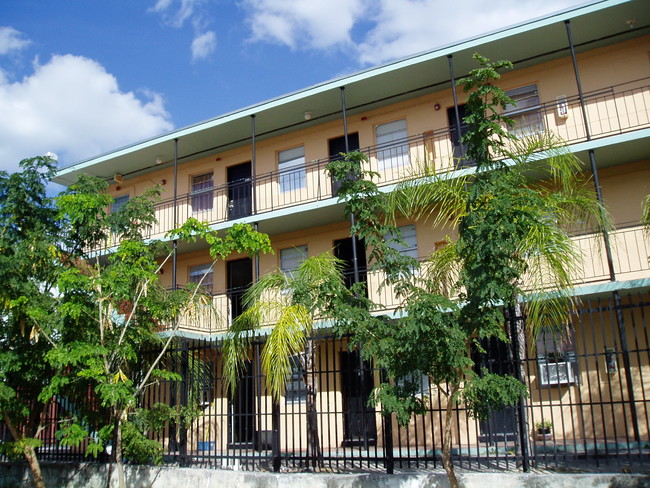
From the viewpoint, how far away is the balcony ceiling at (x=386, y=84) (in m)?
12.8

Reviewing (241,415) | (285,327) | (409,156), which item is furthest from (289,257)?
(285,327)

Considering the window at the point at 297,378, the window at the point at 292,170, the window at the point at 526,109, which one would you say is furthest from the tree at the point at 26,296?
the window at the point at 526,109

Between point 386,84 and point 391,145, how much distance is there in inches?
60.0

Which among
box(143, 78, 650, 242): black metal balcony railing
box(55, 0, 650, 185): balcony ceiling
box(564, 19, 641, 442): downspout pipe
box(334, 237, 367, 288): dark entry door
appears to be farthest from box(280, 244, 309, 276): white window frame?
box(564, 19, 641, 442): downspout pipe

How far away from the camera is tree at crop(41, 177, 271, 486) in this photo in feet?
31.0

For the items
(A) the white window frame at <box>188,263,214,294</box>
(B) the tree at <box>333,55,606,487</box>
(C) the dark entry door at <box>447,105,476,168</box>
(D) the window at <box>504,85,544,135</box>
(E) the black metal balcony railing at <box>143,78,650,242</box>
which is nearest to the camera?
(B) the tree at <box>333,55,606,487</box>

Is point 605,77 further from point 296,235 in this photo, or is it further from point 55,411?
point 55,411

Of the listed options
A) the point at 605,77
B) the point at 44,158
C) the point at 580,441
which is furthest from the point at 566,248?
the point at 44,158

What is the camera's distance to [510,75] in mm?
14828

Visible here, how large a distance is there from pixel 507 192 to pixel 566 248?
2.63m

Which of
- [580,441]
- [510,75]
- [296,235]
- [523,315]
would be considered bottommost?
[580,441]

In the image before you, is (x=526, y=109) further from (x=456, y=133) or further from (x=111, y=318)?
(x=111, y=318)

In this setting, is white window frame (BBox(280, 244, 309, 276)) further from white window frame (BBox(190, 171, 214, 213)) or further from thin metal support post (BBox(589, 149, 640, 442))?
thin metal support post (BBox(589, 149, 640, 442))

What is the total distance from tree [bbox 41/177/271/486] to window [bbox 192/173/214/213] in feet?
23.4
